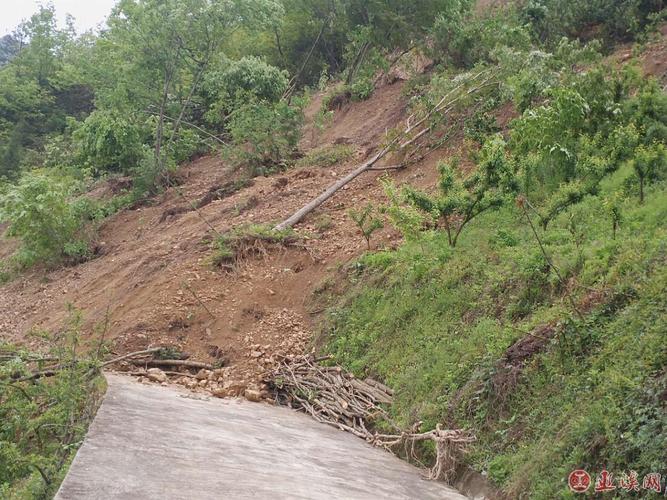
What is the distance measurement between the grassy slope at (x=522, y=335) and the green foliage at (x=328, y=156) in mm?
4660

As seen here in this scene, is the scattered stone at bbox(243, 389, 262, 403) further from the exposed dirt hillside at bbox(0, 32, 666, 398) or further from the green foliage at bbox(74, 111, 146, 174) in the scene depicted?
the green foliage at bbox(74, 111, 146, 174)

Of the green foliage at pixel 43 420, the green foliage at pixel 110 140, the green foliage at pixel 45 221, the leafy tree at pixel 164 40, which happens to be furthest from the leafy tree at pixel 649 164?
the green foliage at pixel 110 140

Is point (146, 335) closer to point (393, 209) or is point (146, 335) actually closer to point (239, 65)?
point (393, 209)

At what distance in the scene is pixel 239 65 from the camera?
46.4 feet

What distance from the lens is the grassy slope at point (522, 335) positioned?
3.88 meters

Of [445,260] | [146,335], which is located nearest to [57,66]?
[146,335]

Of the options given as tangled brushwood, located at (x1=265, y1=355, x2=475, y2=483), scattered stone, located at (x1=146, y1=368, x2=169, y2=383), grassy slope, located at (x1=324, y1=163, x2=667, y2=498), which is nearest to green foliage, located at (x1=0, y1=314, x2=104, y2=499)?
scattered stone, located at (x1=146, y1=368, x2=169, y2=383)

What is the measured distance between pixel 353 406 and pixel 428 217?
2862 millimetres

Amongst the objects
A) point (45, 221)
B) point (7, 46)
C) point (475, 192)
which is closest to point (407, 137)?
point (475, 192)

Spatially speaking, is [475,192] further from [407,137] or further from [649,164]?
[407,137]

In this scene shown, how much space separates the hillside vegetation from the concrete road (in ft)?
2.36

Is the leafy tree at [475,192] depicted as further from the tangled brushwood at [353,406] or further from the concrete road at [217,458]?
the concrete road at [217,458]

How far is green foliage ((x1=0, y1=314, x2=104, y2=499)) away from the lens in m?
4.73

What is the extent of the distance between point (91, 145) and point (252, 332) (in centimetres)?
792
